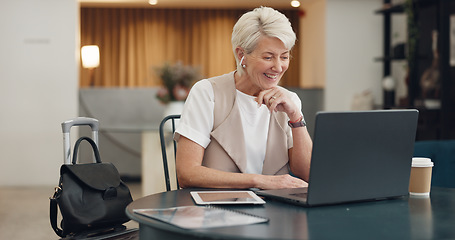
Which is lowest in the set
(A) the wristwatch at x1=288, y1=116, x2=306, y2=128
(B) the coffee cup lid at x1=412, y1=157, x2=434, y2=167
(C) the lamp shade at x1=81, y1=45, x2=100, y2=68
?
(B) the coffee cup lid at x1=412, y1=157, x2=434, y2=167

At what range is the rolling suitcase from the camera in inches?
71.9

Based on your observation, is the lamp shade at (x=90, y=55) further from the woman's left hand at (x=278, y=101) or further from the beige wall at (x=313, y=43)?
the woman's left hand at (x=278, y=101)

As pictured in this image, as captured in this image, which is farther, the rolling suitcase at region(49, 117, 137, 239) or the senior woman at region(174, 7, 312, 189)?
the senior woman at region(174, 7, 312, 189)

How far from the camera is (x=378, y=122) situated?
1.50 m

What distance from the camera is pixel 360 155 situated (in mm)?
1499

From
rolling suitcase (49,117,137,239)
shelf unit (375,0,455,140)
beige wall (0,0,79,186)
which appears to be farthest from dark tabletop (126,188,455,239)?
beige wall (0,0,79,186)

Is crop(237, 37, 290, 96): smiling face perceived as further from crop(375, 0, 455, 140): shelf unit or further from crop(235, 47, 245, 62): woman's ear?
crop(375, 0, 455, 140): shelf unit

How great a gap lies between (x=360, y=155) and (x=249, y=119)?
0.66 meters

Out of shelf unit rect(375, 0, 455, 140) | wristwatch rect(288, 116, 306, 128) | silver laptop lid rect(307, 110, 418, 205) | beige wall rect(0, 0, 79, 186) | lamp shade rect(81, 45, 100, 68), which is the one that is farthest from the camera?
lamp shade rect(81, 45, 100, 68)

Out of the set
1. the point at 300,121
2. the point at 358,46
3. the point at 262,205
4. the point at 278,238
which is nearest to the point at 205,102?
the point at 300,121

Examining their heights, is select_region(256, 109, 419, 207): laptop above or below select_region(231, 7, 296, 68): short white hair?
below

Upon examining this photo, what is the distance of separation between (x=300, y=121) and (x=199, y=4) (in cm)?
610

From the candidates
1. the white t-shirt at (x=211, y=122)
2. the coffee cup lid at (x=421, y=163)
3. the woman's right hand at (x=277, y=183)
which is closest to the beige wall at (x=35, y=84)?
the white t-shirt at (x=211, y=122)

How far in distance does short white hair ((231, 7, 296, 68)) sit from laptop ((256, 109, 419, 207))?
1.87 ft
